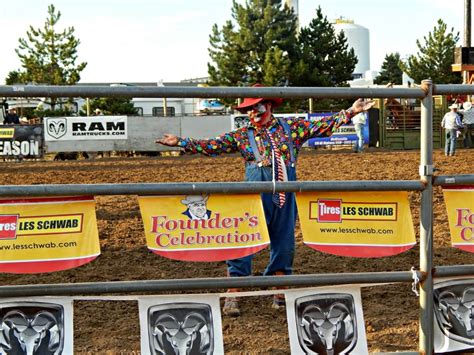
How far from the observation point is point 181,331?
3154mm

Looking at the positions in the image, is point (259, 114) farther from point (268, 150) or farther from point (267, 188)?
point (267, 188)

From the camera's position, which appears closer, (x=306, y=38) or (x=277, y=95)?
(x=277, y=95)

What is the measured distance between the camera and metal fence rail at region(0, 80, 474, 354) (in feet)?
9.62

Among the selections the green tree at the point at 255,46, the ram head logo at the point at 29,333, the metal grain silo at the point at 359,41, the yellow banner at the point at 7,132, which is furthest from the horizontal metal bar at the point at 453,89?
the metal grain silo at the point at 359,41

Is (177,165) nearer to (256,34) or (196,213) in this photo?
(196,213)

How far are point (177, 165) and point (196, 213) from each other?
1436cm

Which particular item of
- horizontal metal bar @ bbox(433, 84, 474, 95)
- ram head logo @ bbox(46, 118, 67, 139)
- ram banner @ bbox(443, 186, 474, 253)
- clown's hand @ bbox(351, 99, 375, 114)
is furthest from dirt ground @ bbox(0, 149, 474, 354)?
ram head logo @ bbox(46, 118, 67, 139)

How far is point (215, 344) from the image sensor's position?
10.4 ft

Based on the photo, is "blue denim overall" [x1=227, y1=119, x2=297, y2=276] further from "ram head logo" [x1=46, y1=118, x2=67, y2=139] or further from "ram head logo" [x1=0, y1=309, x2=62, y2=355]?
"ram head logo" [x1=46, y1=118, x2=67, y2=139]

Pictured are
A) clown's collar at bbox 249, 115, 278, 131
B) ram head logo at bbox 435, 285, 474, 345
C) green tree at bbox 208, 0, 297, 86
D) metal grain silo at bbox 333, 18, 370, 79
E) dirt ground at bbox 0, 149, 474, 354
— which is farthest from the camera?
metal grain silo at bbox 333, 18, 370, 79

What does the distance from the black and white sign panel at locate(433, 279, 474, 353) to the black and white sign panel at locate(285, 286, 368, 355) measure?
1.27ft

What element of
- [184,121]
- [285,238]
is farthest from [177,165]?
[285,238]

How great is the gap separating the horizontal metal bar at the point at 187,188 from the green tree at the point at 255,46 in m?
36.1

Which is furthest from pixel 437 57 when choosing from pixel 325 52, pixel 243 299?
pixel 243 299
